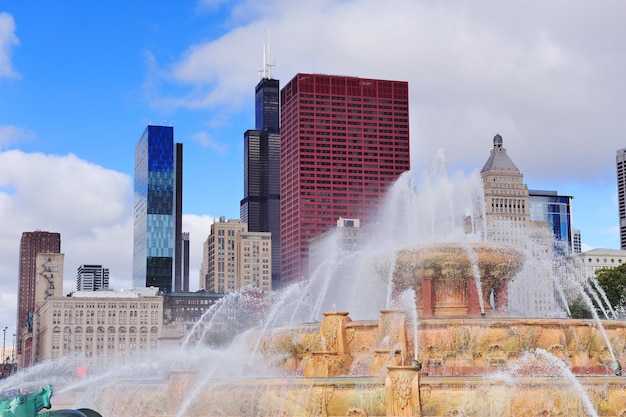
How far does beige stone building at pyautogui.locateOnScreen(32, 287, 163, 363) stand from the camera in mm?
179375

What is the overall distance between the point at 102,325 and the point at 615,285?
5067 inches

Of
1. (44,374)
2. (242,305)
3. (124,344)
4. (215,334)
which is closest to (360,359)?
(215,334)

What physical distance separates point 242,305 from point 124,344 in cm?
2652

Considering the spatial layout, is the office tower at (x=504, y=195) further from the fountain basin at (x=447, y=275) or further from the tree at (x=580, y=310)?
the fountain basin at (x=447, y=275)

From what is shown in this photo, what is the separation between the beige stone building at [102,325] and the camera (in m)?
179

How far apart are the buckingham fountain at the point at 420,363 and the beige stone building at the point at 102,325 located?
147 m

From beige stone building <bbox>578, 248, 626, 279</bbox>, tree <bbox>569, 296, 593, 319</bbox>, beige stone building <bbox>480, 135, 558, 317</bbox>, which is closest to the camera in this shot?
tree <bbox>569, 296, 593, 319</bbox>

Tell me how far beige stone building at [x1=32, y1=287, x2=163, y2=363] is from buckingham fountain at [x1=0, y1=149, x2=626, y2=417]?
146916 millimetres

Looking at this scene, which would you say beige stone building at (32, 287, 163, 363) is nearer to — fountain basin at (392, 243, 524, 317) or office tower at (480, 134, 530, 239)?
office tower at (480, 134, 530, 239)

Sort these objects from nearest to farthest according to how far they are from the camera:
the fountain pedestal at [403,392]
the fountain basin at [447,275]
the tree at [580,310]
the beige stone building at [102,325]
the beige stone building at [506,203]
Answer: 1. the fountain pedestal at [403,392]
2. the fountain basin at [447,275]
3. the tree at [580,310]
4. the beige stone building at [506,203]
5. the beige stone building at [102,325]

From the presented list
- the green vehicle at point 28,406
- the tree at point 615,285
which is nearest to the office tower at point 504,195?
the tree at point 615,285

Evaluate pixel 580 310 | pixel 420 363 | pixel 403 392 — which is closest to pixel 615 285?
pixel 580 310

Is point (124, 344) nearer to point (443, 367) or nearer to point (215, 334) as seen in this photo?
point (215, 334)

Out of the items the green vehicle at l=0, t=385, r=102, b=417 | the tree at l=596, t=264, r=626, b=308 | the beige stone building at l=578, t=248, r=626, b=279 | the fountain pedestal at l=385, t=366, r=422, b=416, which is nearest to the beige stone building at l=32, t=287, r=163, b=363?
the beige stone building at l=578, t=248, r=626, b=279
